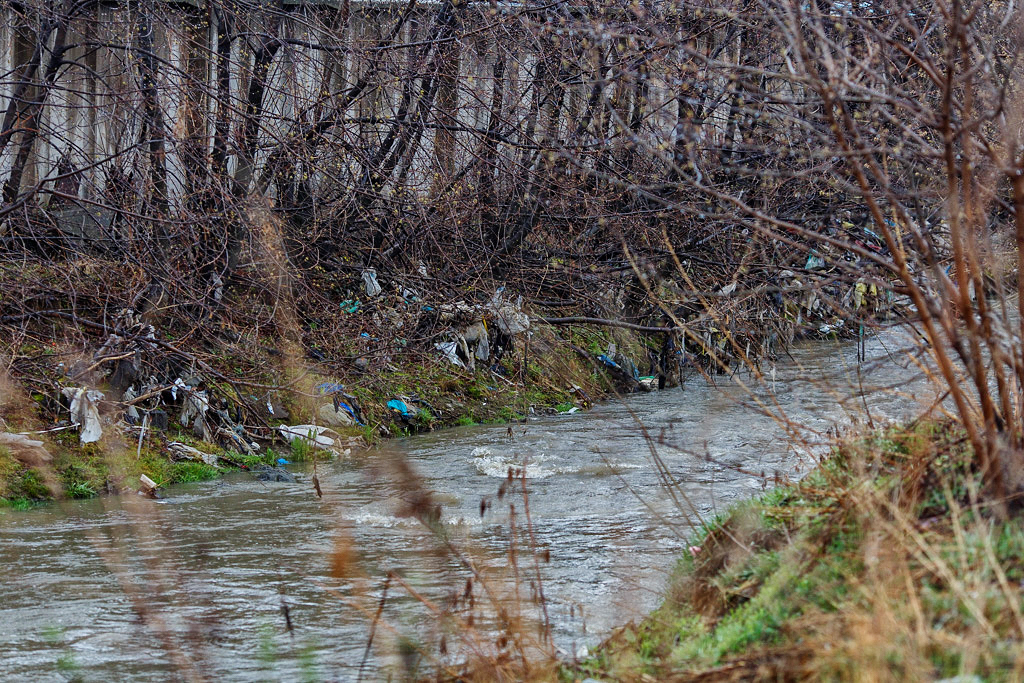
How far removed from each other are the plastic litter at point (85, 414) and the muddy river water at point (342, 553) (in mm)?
748

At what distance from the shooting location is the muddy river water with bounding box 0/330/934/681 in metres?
4.50

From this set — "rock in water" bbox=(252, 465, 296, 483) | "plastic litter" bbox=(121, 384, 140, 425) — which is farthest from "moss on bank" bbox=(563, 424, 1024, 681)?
"plastic litter" bbox=(121, 384, 140, 425)

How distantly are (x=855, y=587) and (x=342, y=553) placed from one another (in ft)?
11.5

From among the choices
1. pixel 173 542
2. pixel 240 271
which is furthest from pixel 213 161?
pixel 173 542

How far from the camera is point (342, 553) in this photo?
6.01m

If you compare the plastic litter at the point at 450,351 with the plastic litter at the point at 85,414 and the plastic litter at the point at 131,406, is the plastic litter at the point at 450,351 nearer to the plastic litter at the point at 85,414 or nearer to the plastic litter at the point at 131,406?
the plastic litter at the point at 131,406

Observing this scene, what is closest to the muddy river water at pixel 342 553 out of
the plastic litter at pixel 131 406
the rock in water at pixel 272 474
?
the rock in water at pixel 272 474

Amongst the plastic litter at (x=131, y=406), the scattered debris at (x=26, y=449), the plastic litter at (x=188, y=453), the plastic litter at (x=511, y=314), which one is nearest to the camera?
the scattered debris at (x=26, y=449)

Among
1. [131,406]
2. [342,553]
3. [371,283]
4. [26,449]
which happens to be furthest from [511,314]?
[342,553]

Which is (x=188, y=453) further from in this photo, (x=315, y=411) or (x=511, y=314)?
(x=511, y=314)

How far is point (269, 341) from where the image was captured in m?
9.70

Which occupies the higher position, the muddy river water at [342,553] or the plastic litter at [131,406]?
the plastic litter at [131,406]

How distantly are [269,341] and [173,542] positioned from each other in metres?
3.65

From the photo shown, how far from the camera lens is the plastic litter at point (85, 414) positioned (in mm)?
7789
